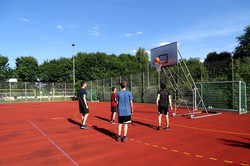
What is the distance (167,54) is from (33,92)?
1106 inches

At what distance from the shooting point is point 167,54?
10789 millimetres

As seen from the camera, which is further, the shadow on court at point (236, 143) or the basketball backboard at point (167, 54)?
the basketball backboard at point (167, 54)

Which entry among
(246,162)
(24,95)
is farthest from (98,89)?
(246,162)

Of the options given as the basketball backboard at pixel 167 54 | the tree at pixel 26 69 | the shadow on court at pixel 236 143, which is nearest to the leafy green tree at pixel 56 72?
the tree at pixel 26 69

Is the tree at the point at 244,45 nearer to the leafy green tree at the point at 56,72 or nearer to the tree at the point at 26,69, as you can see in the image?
the leafy green tree at the point at 56,72

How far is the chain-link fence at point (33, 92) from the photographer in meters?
28.7

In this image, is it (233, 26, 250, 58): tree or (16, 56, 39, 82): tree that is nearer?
(233, 26, 250, 58): tree

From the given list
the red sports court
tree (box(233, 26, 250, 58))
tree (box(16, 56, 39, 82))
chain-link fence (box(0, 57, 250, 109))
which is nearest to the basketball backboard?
Result: chain-link fence (box(0, 57, 250, 109))

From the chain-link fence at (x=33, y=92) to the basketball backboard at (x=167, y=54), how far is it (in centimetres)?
2511

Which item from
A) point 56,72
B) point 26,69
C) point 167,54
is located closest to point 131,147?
point 167,54

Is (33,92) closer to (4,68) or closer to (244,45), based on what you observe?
(4,68)

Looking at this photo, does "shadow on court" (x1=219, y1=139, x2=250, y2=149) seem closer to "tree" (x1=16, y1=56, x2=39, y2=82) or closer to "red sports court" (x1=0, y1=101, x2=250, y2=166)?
"red sports court" (x1=0, y1=101, x2=250, y2=166)

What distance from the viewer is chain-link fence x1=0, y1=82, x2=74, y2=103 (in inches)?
1129

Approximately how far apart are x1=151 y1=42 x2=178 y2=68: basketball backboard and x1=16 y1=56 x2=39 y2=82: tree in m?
51.6
